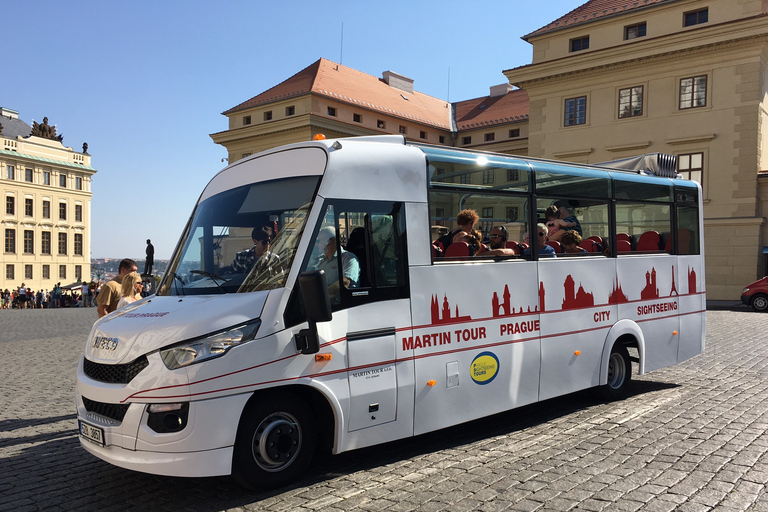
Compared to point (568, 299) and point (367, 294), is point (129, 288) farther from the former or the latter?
point (568, 299)

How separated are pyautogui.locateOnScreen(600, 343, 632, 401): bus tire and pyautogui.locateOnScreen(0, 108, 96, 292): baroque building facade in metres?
Answer: 84.9

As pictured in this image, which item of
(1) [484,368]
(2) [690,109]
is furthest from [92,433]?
(2) [690,109]

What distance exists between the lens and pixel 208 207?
20.5 feet

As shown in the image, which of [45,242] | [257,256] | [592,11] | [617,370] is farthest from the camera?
[45,242]

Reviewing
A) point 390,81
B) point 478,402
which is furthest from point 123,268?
point 390,81

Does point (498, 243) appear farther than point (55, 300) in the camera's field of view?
No

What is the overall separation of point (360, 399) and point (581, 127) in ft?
118

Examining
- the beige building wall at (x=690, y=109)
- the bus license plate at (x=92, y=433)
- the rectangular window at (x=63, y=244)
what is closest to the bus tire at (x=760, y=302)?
the beige building wall at (x=690, y=109)

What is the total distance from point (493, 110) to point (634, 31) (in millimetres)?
30716

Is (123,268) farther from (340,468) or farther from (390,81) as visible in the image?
(390,81)

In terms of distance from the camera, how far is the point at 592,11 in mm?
39250

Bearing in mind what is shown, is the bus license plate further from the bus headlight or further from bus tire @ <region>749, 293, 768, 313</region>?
bus tire @ <region>749, 293, 768, 313</region>

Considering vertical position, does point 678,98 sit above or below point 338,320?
above

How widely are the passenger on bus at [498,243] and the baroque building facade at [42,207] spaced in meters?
85.2
